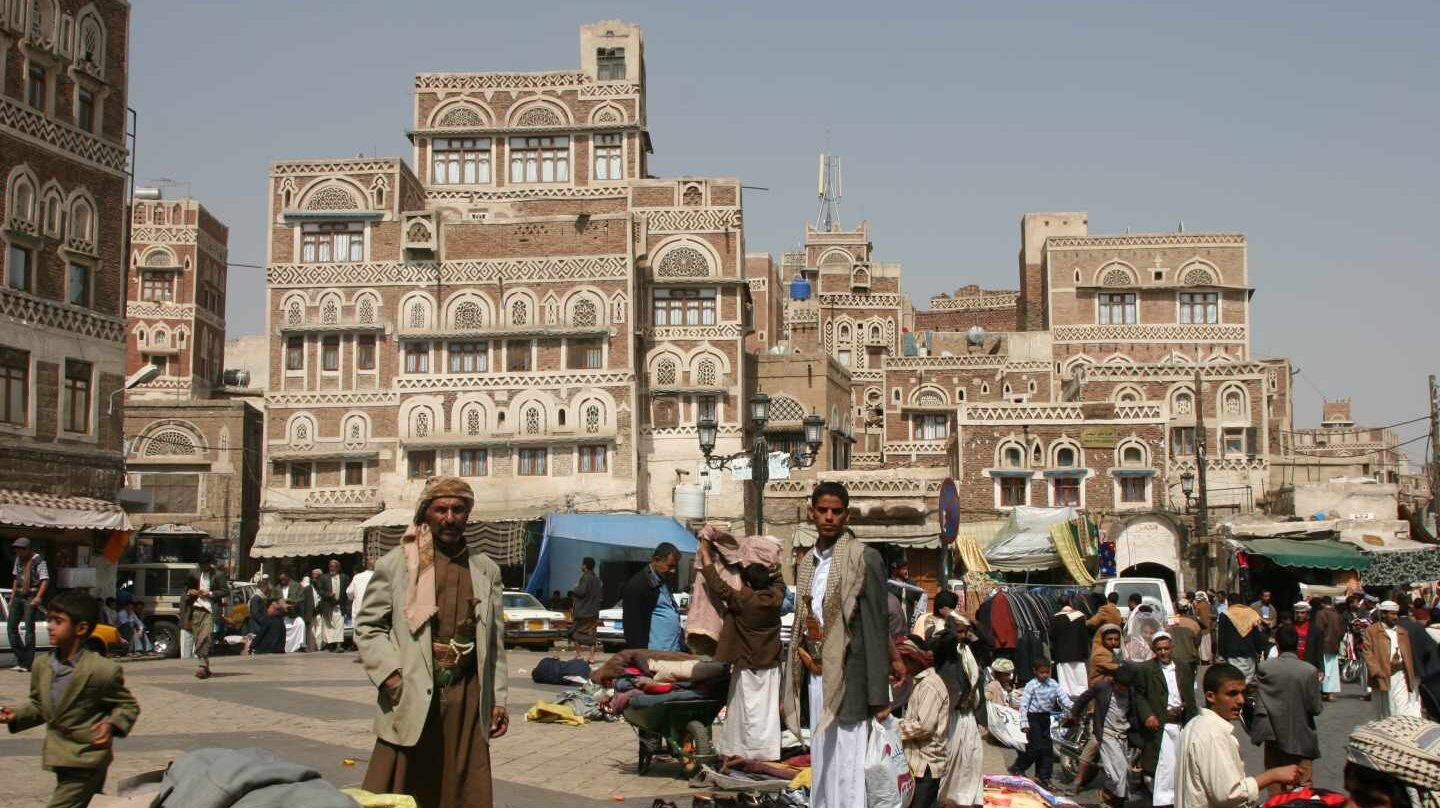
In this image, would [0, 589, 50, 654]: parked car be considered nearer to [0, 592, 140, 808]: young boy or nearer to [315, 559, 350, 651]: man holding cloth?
[315, 559, 350, 651]: man holding cloth

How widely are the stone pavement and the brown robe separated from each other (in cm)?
279

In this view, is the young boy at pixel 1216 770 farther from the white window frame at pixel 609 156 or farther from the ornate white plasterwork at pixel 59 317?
the white window frame at pixel 609 156

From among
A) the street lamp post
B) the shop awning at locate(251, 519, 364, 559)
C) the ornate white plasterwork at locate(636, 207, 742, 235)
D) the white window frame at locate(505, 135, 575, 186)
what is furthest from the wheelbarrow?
the white window frame at locate(505, 135, 575, 186)

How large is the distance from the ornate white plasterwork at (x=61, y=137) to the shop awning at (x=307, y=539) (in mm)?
17998

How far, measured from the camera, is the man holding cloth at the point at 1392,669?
615 inches

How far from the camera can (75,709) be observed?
684 cm

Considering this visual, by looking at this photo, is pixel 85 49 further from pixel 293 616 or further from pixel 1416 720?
pixel 1416 720

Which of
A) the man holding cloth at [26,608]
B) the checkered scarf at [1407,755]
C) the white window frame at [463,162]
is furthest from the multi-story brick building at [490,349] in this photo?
the checkered scarf at [1407,755]

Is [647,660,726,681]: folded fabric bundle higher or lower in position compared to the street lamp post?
lower

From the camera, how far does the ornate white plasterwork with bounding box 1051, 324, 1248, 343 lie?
66562 mm

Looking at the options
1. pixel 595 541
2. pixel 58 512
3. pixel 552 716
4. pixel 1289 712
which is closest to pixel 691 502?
pixel 595 541

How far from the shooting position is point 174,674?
64.3ft

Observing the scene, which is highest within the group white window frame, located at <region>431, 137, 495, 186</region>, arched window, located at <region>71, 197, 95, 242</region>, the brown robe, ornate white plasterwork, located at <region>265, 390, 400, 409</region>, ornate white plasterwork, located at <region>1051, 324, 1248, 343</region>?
white window frame, located at <region>431, 137, 495, 186</region>

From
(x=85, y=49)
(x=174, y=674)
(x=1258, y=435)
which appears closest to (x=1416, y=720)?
(x=174, y=674)
